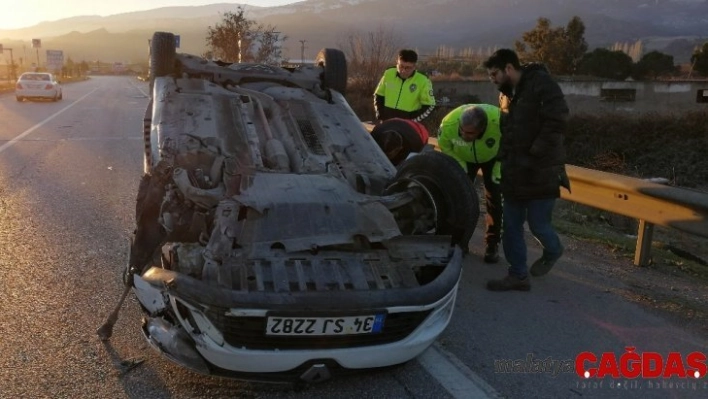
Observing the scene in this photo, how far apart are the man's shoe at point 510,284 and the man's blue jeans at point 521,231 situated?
5 cm

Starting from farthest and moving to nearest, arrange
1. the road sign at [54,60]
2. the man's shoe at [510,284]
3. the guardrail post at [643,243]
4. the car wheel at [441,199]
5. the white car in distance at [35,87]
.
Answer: the road sign at [54,60] < the white car in distance at [35,87] < the guardrail post at [643,243] < the man's shoe at [510,284] < the car wheel at [441,199]

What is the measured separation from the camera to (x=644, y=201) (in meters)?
5.49

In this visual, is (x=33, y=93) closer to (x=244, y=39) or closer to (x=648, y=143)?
(x=244, y=39)

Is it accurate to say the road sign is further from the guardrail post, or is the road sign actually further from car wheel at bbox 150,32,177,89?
the guardrail post

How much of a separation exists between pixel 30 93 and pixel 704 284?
2751 centimetres

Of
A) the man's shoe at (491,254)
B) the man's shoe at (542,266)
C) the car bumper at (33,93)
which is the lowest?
the car bumper at (33,93)

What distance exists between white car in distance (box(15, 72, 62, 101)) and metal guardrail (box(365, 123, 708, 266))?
85.4 feet

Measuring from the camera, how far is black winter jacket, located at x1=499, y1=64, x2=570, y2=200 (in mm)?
Result: 4637

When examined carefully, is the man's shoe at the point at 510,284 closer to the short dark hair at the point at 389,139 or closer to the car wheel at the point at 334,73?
the short dark hair at the point at 389,139

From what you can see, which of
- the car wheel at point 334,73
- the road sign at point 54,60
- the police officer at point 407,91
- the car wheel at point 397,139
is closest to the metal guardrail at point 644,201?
the car wheel at point 397,139

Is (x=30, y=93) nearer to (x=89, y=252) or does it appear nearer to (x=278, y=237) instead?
(x=89, y=252)

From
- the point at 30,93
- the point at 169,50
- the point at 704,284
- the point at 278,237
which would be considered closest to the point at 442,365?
the point at 278,237

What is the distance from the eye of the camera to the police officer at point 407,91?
704cm

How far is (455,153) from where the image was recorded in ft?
19.2
